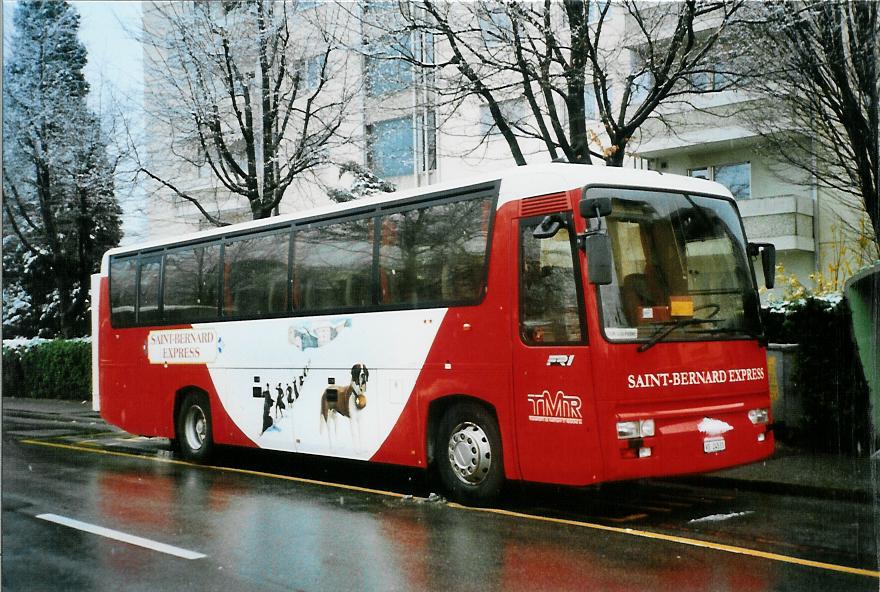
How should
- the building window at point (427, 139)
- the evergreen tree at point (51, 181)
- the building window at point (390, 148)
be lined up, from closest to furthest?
the evergreen tree at point (51, 181), the building window at point (427, 139), the building window at point (390, 148)

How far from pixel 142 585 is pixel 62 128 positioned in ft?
44.8

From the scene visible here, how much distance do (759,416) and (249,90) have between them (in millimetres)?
13978

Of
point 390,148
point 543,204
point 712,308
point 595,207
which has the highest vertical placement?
point 390,148

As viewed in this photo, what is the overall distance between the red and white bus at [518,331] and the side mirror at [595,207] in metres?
0.01

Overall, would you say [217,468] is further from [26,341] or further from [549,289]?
[26,341]

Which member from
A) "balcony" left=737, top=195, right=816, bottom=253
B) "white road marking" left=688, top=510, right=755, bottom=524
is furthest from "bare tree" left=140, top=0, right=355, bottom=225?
"white road marking" left=688, top=510, right=755, bottom=524

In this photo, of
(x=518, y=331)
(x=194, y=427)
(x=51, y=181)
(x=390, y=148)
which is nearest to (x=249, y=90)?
(x=390, y=148)

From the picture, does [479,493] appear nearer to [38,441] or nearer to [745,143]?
[38,441]

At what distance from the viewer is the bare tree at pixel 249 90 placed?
63.9 ft

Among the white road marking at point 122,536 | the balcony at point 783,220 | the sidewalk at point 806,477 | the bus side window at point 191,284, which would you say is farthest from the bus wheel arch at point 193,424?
the balcony at point 783,220

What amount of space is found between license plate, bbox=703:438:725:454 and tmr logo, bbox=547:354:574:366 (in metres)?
1.43

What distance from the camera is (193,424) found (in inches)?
535

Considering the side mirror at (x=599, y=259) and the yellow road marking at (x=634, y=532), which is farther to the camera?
the side mirror at (x=599, y=259)

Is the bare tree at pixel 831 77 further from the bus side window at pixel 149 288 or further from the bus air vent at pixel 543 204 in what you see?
the bus side window at pixel 149 288
